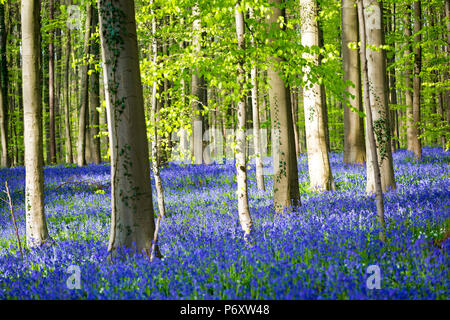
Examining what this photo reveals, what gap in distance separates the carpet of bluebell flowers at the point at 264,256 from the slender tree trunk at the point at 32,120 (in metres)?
0.52

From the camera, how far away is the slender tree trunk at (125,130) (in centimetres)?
428

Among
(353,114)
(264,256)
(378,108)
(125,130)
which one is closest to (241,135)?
(125,130)

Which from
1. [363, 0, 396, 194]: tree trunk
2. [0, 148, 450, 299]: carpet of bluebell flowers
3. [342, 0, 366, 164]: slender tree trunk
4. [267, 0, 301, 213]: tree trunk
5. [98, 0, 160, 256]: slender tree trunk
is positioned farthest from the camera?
[342, 0, 366, 164]: slender tree trunk

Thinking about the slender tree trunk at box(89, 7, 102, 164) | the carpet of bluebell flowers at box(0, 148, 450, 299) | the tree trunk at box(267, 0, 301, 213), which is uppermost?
the slender tree trunk at box(89, 7, 102, 164)

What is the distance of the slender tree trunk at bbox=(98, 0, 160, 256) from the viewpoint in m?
4.28

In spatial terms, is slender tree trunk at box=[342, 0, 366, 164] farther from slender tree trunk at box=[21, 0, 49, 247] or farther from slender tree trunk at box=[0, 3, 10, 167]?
slender tree trunk at box=[0, 3, 10, 167]

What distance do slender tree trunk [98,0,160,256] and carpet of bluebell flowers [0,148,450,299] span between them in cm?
41

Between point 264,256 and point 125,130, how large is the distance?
2227 millimetres

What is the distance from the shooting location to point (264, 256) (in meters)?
4.06

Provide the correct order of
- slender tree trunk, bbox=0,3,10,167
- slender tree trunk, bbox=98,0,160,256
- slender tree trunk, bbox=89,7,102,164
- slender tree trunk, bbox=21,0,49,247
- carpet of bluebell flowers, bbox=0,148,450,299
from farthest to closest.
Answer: slender tree trunk, bbox=0,3,10,167, slender tree trunk, bbox=89,7,102,164, slender tree trunk, bbox=21,0,49,247, slender tree trunk, bbox=98,0,160,256, carpet of bluebell flowers, bbox=0,148,450,299

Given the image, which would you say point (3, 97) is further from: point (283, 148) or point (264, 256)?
point (264, 256)

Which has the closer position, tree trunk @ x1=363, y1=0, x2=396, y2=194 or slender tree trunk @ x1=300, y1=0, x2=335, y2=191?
tree trunk @ x1=363, y1=0, x2=396, y2=194

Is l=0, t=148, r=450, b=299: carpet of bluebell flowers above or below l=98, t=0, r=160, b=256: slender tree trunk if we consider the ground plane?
below

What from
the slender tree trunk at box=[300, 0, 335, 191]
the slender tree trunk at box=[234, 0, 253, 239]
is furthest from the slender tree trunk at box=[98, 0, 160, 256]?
the slender tree trunk at box=[300, 0, 335, 191]
